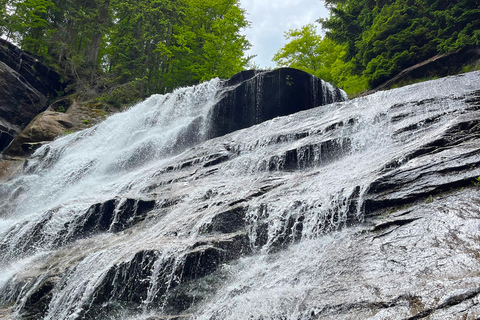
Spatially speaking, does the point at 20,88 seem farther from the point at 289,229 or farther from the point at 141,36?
the point at 289,229

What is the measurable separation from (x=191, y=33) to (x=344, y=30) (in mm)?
10353

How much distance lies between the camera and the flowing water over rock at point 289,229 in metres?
4.64

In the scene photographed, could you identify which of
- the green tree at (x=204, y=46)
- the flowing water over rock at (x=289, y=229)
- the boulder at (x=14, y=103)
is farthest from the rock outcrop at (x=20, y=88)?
the flowing water over rock at (x=289, y=229)

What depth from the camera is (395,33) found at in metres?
16.2

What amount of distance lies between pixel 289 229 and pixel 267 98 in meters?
10.5

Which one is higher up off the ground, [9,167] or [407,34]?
[407,34]

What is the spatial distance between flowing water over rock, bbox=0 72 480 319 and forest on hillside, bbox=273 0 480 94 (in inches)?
206

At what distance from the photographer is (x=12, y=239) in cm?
932

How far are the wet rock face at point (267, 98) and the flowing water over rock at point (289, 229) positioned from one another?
161 inches

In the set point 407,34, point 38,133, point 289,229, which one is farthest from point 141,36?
point 289,229

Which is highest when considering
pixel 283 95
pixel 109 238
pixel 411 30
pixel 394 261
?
pixel 411 30

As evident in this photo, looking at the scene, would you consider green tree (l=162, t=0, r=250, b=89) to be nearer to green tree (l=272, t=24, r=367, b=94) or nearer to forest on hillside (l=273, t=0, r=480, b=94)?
green tree (l=272, t=24, r=367, b=94)

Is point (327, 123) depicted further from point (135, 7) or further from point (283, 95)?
point (135, 7)

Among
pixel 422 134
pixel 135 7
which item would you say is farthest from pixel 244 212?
pixel 135 7
